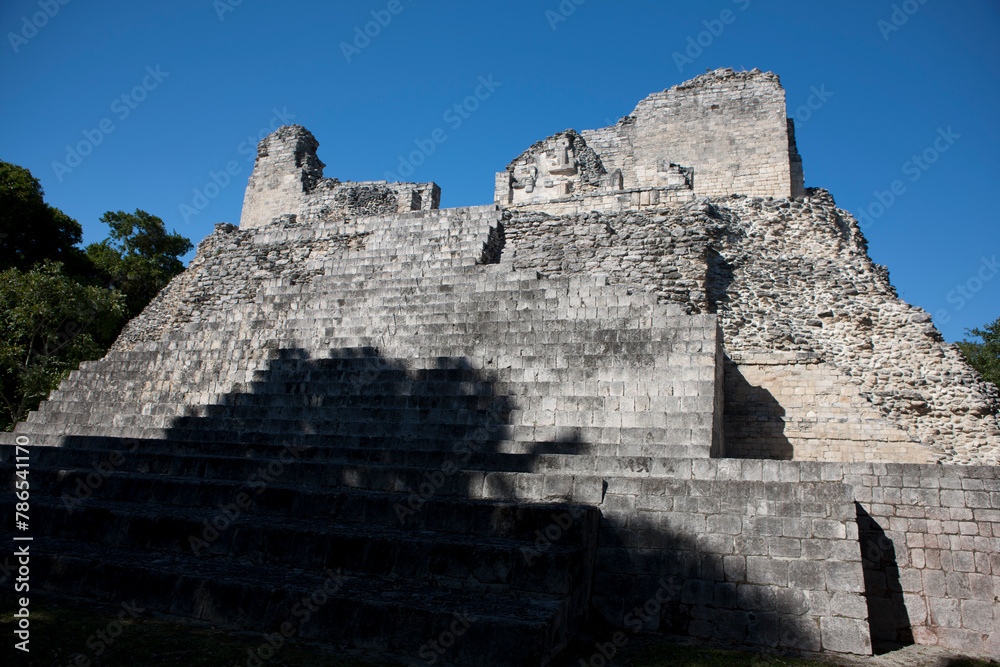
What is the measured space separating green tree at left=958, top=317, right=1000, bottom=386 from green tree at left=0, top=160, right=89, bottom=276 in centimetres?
3226

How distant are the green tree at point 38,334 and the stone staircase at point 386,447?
5.13 m

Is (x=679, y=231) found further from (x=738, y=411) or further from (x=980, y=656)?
(x=980, y=656)

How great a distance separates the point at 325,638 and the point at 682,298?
30.0 feet

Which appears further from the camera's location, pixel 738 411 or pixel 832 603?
pixel 738 411

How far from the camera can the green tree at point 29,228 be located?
2144 cm

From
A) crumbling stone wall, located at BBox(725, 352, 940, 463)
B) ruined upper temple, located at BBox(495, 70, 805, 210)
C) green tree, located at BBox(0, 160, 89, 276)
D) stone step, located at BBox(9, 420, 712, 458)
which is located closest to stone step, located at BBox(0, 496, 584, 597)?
stone step, located at BBox(9, 420, 712, 458)

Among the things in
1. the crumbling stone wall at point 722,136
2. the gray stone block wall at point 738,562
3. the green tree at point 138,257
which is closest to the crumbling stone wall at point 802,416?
the gray stone block wall at point 738,562

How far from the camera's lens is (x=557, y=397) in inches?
283

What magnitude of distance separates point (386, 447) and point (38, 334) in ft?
42.7

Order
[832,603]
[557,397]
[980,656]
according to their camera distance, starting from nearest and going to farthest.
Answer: [832,603] → [980,656] → [557,397]

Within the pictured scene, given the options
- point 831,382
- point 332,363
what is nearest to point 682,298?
point 831,382

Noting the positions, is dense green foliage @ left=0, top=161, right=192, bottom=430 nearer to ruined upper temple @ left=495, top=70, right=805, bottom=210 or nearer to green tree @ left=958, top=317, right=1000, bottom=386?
ruined upper temple @ left=495, top=70, right=805, bottom=210

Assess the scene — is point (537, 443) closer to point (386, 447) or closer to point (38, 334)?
point (386, 447)

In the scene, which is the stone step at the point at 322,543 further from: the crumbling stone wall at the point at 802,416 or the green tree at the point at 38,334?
the green tree at the point at 38,334
